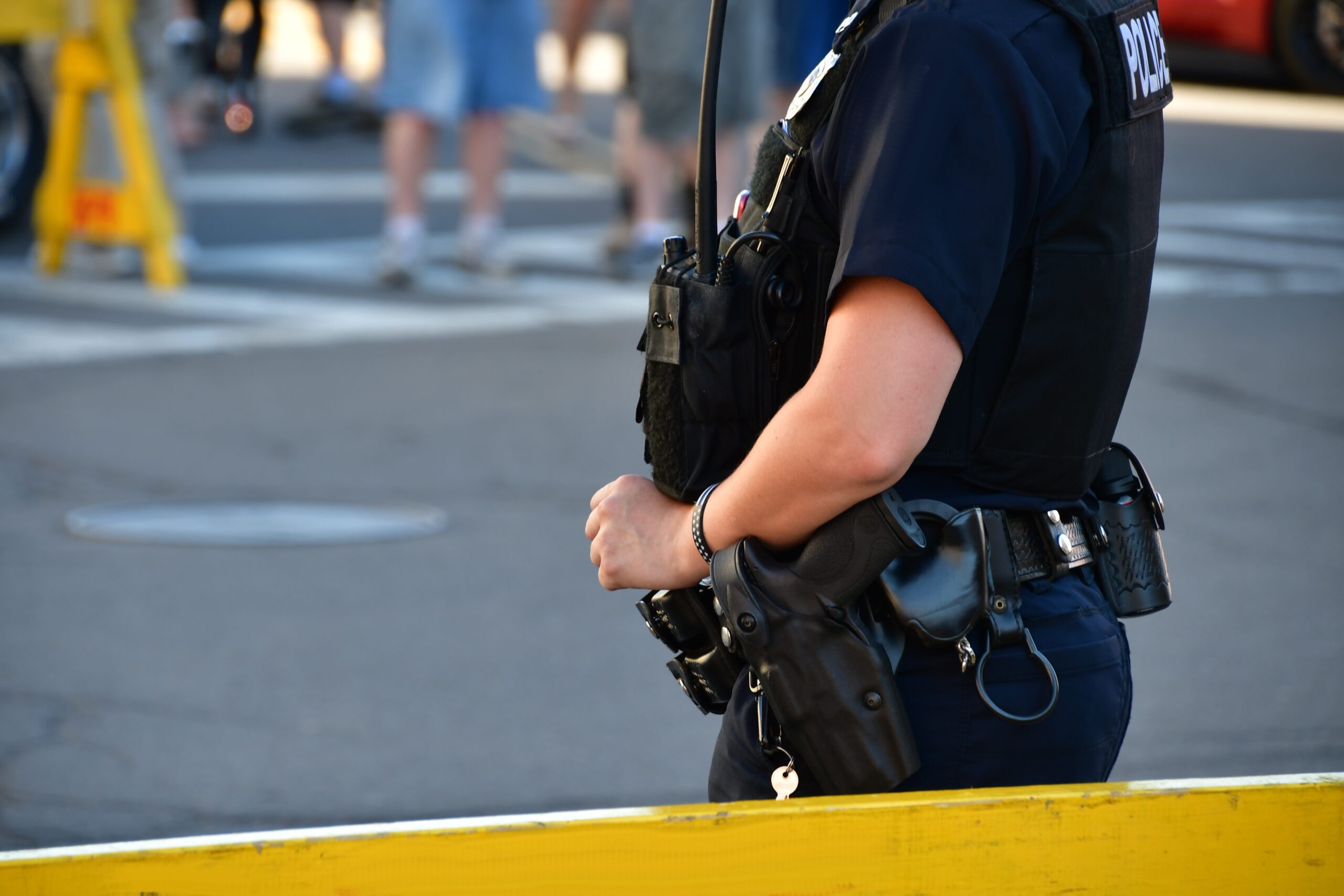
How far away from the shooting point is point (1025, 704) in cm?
179

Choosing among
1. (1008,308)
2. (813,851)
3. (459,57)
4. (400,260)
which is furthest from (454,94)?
(813,851)

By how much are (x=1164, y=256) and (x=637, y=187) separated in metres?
Result: 3.09

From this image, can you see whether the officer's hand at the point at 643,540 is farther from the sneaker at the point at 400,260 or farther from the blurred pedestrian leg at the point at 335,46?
the blurred pedestrian leg at the point at 335,46

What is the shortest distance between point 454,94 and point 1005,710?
6.72 m

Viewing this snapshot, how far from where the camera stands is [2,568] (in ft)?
15.4

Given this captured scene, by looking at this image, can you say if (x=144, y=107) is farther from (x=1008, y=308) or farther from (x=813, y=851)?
(x=813, y=851)

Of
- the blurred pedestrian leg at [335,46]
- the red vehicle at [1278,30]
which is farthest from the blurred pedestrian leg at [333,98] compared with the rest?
→ the red vehicle at [1278,30]

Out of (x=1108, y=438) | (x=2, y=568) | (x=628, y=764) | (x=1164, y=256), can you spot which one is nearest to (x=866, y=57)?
(x=1108, y=438)

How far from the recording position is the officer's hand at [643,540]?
1.88 meters

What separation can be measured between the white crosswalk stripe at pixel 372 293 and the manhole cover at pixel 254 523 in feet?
6.39

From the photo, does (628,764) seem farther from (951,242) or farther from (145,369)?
(145,369)

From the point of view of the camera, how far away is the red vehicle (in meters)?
14.3

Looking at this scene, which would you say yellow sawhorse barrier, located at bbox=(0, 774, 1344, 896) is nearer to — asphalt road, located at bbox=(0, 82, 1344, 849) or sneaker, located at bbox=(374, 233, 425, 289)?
asphalt road, located at bbox=(0, 82, 1344, 849)

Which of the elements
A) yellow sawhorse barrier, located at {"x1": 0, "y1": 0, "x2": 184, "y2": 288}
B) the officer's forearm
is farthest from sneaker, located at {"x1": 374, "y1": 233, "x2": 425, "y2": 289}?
the officer's forearm
